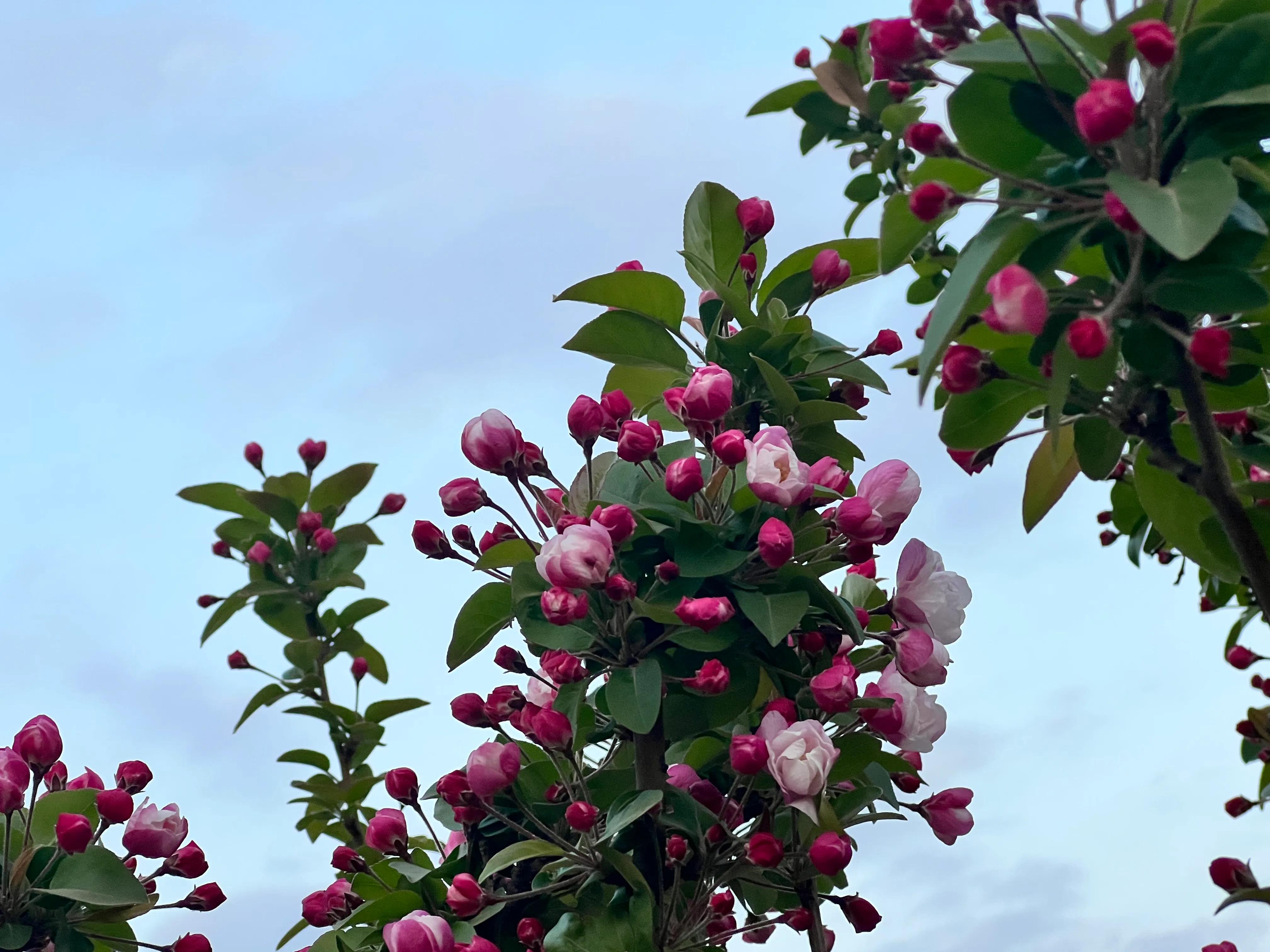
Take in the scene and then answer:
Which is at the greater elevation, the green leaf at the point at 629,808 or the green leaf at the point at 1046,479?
the green leaf at the point at 1046,479

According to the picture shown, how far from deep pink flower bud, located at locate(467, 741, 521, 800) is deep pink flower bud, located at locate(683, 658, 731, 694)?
0.21m

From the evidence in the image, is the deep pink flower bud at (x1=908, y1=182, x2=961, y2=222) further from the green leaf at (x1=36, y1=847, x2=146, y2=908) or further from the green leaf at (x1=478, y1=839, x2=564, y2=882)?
the green leaf at (x1=36, y1=847, x2=146, y2=908)

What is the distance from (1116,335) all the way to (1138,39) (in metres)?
0.33

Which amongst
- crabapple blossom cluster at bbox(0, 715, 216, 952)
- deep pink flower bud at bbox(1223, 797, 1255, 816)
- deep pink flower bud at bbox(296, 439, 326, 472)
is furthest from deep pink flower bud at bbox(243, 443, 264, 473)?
deep pink flower bud at bbox(1223, 797, 1255, 816)

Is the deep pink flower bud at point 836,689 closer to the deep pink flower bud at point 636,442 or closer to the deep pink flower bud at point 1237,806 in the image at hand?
the deep pink flower bud at point 636,442

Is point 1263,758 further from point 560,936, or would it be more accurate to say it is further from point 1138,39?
point 1138,39

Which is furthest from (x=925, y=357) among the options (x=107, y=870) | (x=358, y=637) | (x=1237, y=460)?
(x=358, y=637)

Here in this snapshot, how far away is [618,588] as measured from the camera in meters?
1.65

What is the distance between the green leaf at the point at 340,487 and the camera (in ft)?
12.7

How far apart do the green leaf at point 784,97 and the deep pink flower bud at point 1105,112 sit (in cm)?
165

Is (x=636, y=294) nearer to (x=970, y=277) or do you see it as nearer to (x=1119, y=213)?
(x=970, y=277)

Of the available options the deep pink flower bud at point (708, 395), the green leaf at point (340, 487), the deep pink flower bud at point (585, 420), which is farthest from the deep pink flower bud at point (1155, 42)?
the green leaf at point (340, 487)

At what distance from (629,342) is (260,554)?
2.17 meters

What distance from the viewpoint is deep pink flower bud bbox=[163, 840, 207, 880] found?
2090 mm
